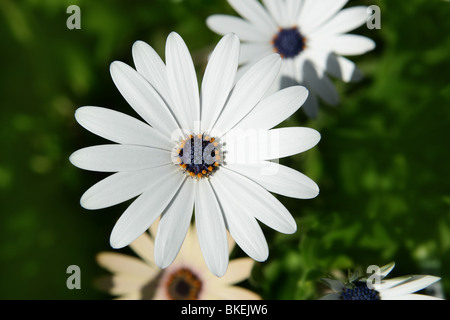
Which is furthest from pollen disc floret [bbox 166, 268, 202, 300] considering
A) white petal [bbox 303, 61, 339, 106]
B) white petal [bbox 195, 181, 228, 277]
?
white petal [bbox 303, 61, 339, 106]

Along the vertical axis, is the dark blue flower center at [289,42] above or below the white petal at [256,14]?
below

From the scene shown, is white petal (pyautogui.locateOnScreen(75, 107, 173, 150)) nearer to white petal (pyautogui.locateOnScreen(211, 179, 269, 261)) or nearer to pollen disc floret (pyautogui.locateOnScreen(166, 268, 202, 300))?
white petal (pyautogui.locateOnScreen(211, 179, 269, 261))

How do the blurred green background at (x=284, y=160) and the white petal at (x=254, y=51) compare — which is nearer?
the white petal at (x=254, y=51)

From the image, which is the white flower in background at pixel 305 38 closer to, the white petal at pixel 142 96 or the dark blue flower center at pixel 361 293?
the white petal at pixel 142 96

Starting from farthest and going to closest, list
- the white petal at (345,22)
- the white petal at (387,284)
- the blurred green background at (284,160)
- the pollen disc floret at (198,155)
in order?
the blurred green background at (284,160) < the white petal at (345,22) < the pollen disc floret at (198,155) < the white petal at (387,284)

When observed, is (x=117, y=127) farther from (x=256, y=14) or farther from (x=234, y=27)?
(x=256, y=14)

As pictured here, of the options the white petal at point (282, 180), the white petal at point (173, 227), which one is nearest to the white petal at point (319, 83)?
the white petal at point (282, 180)

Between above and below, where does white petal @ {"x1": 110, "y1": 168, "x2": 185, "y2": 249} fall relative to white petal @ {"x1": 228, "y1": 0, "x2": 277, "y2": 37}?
below
